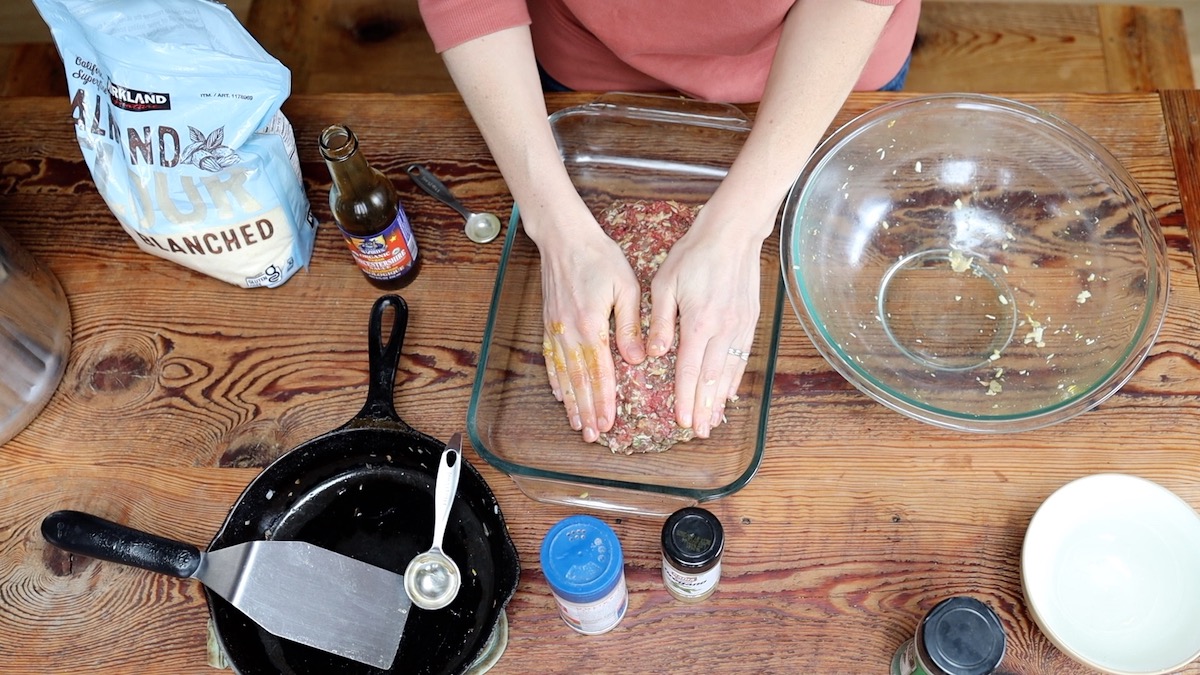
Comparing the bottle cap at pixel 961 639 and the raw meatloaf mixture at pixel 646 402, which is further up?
the bottle cap at pixel 961 639

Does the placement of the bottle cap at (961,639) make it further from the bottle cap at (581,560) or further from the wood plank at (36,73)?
Result: the wood plank at (36,73)

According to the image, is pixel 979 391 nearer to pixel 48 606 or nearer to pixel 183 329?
pixel 183 329

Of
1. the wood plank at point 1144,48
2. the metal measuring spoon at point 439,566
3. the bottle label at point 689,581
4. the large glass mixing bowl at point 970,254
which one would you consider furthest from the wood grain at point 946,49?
the bottle label at point 689,581

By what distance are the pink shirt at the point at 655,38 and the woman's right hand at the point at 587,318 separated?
290mm

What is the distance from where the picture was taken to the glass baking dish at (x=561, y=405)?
109 cm

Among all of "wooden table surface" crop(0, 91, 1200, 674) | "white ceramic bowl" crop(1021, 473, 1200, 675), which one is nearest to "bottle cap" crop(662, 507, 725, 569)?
"wooden table surface" crop(0, 91, 1200, 674)

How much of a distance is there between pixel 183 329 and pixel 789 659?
974 mm

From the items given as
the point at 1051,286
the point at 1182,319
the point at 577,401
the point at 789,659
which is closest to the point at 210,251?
the point at 577,401

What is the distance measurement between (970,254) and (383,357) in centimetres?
85

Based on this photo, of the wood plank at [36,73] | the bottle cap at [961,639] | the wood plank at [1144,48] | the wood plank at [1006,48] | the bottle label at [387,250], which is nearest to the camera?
the bottle cap at [961,639]

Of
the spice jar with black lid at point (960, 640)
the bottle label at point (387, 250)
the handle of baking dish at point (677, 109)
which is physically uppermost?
the handle of baking dish at point (677, 109)

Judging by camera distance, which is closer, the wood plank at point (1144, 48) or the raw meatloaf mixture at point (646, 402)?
the raw meatloaf mixture at point (646, 402)

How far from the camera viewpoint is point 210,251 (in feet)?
3.86

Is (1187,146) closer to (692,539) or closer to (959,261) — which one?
(959,261)
